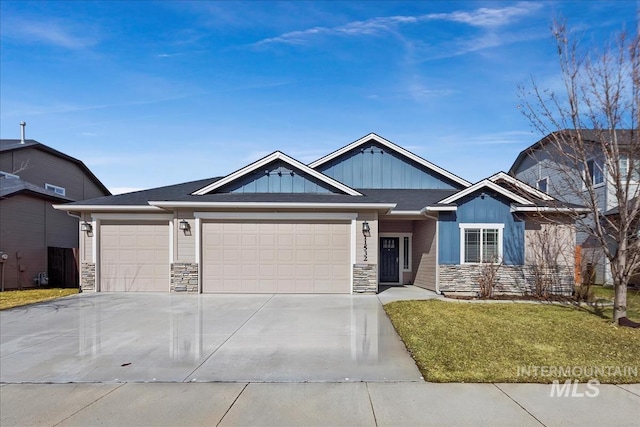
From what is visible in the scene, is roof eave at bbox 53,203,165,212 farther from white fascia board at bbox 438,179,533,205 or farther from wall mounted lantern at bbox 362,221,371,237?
white fascia board at bbox 438,179,533,205

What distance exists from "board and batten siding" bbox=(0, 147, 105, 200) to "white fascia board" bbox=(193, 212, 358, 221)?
12066 mm

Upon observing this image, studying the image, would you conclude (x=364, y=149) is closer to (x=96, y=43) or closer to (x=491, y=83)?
(x=491, y=83)

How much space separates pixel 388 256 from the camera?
653 inches

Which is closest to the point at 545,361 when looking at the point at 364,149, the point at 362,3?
the point at 362,3

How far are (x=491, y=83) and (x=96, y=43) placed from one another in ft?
43.2

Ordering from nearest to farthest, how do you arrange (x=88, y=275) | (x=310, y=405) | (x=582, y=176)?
1. (x=310, y=405)
2. (x=582, y=176)
3. (x=88, y=275)

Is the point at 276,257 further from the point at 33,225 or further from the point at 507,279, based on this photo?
the point at 33,225

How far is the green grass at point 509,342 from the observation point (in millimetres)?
5211

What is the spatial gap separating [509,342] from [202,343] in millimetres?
5378

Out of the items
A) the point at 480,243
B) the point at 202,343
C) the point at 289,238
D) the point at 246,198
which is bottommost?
the point at 202,343

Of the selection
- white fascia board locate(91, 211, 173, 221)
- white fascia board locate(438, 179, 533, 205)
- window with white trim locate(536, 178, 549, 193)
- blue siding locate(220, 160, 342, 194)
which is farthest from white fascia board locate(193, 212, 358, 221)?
window with white trim locate(536, 178, 549, 193)

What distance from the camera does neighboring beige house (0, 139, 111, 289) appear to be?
1566cm

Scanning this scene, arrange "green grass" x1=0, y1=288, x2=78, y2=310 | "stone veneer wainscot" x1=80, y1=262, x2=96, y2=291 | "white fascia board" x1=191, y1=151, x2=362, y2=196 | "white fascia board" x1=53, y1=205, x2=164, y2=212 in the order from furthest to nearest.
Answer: "white fascia board" x1=191, y1=151, x2=362, y2=196, "stone veneer wainscot" x1=80, y1=262, x2=96, y2=291, "white fascia board" x1=53, y1=205, x2=164, y2=212, "green grass" x1=0, y1=288, x2=78, y2=310

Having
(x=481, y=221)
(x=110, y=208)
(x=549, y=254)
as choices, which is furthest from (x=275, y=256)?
(x=549, y=254)
